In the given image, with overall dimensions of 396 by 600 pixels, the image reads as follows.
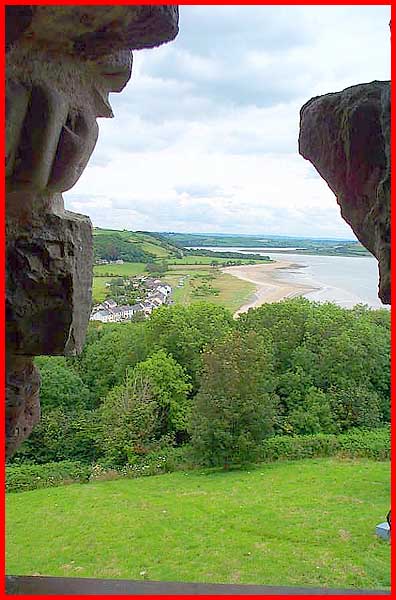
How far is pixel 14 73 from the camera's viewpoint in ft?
2.64

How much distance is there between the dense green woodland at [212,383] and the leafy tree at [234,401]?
0.05ft

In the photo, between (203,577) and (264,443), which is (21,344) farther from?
(264,443)

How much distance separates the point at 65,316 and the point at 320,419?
8.30 meters

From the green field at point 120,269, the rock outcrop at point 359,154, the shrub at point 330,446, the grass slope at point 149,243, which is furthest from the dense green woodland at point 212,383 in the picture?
the rock outcrop at point 359,154

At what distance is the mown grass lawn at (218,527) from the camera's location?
15.7 feet

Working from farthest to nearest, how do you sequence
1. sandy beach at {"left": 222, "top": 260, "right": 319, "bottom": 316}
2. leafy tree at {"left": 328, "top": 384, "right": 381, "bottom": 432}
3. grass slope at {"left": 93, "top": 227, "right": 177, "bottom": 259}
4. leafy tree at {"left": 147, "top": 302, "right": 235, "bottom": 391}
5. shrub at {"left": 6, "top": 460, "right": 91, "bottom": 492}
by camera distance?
leafy tree at {"left": 147, "top": 302, "right": 235, "bottom": 391}
leafy tree at {"left": 328, "top": 384, "right": 381, "bottom": 432}
shrub at {"left": 6, "top": 460, "right": 91, "bottom": 492}
sandy beach at {"left": 222, "top": 260, "right": 319, "bottom": 316}
grass slope at {"left": 93, "top": 227, "right": 177, "bottom": 259}

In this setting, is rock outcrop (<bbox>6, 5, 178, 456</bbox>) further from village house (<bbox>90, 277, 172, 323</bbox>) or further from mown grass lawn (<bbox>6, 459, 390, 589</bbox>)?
village house (<bbox>90, 277, 172, 323</bbox>)

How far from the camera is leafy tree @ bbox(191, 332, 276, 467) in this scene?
7648mm

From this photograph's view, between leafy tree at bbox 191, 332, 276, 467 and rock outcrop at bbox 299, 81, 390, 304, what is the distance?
6.66 m

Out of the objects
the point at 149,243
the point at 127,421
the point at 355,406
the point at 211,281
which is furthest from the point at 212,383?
the point at 149,243

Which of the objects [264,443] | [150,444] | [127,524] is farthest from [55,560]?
[264,443]

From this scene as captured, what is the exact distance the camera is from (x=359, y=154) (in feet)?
2.89

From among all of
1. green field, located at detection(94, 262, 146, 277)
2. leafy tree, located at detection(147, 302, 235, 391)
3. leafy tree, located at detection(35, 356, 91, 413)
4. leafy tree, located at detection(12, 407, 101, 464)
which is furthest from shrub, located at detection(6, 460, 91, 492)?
green field, located at detection(94, 262, 146, 277)

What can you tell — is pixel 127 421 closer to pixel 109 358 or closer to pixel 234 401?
pixel 234 401
